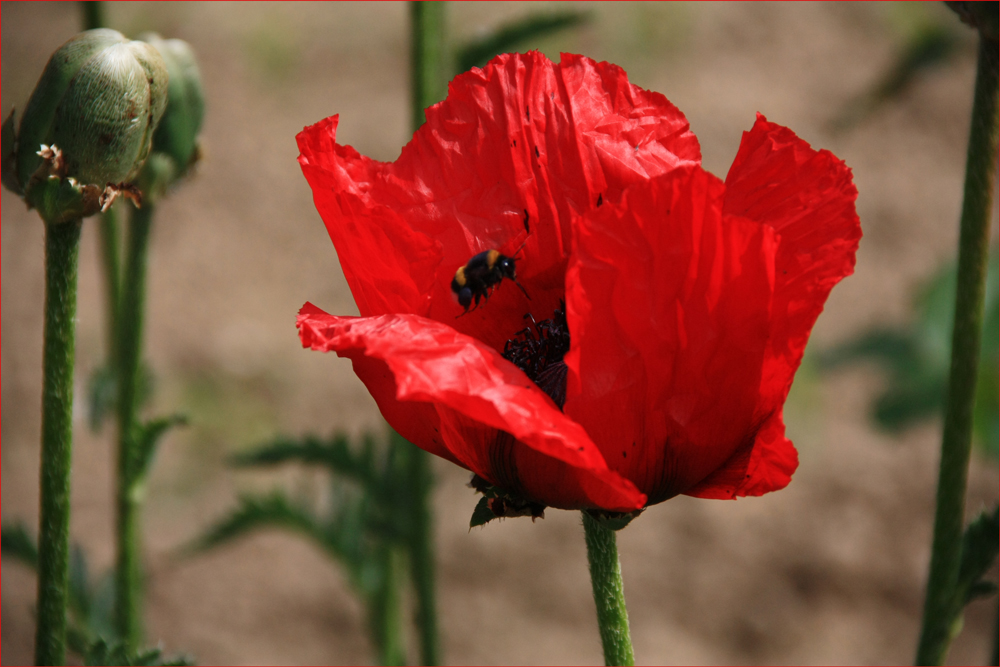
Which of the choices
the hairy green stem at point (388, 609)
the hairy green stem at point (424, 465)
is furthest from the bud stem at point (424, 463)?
the hairy green stem at point (388, 609)

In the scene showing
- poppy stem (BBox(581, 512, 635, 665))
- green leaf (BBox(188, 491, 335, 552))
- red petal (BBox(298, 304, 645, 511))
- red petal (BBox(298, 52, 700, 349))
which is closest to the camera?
red petal (BBox(298, 304, 645, 511))

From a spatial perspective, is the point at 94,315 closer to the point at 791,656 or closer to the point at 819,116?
the point at 791,656

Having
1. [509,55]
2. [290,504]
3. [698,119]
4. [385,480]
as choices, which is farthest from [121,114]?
[698,119]

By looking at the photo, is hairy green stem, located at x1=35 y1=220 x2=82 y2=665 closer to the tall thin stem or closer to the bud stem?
the tall thin stem

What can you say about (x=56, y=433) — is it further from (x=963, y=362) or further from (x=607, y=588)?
(x=963, y=362)

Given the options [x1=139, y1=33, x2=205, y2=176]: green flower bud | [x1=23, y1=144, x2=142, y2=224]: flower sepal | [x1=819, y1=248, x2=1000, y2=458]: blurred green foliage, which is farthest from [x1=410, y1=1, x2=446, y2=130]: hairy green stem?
[x1=819, y1=248, x2=1000, y2=458]: blurred green foliage

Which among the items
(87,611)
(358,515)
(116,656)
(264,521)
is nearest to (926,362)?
(358,515)

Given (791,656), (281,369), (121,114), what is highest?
(121,114)
